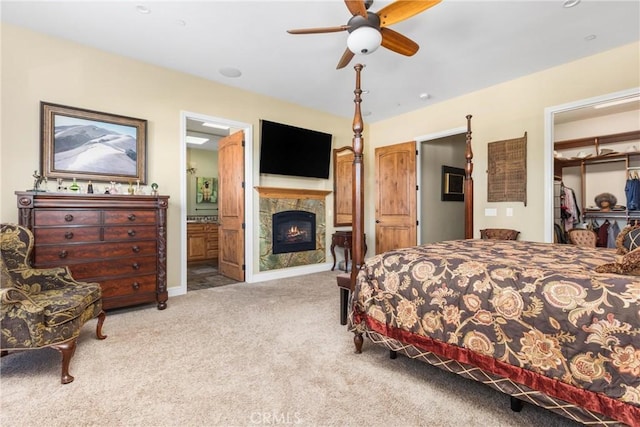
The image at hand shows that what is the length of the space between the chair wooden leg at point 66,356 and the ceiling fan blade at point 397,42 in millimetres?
3095

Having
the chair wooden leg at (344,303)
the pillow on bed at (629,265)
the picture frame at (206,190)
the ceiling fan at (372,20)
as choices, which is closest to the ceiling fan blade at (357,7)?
the ceiling fan at (372,20)

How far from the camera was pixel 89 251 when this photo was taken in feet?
9.12

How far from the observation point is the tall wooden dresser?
258 centimetres

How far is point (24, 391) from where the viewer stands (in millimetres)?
1729

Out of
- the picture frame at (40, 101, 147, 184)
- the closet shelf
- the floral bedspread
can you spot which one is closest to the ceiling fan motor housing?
the floral bedspread

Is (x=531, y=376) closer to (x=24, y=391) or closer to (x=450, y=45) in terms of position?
(x=24, y=391)

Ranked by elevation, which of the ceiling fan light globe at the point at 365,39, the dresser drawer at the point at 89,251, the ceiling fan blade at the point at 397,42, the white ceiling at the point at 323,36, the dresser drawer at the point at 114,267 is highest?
the white ceiling at the point at 323,36

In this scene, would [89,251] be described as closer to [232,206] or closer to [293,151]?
[232,206]

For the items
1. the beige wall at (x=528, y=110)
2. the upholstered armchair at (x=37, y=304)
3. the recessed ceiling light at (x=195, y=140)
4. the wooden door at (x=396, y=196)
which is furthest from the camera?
the recessed ceiling light at (x=195, y=140)

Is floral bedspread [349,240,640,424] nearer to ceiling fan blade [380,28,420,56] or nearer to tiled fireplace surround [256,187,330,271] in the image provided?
ceiling fan blade [380,28,420,56]

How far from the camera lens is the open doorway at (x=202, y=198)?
3.93 m

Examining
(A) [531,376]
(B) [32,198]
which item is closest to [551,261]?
(A) [531,376]

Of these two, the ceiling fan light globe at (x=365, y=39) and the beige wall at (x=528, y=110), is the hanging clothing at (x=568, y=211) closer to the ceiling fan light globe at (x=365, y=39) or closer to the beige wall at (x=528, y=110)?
the beige wall at (x=528, y=110)

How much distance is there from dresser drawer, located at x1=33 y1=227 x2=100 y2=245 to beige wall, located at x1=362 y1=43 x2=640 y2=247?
11.6 ft
